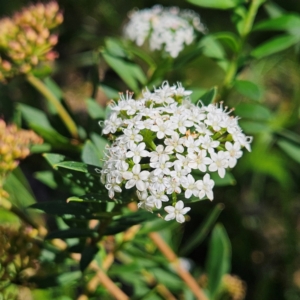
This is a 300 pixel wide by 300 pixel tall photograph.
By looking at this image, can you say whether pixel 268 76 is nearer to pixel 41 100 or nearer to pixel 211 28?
pixel 211 28

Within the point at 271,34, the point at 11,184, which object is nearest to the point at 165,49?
the point at 11,184

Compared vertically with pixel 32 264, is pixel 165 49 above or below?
above

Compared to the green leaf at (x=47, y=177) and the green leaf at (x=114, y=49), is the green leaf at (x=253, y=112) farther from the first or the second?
the green leaf at (x=47, y=177)

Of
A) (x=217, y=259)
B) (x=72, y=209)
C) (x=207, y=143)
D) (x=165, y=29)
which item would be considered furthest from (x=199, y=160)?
(x=217, y=259)

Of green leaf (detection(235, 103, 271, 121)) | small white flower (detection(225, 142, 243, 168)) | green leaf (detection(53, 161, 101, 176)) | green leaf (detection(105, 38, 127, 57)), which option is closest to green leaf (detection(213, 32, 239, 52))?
green leaf (detection(235, 103, 271, 121))

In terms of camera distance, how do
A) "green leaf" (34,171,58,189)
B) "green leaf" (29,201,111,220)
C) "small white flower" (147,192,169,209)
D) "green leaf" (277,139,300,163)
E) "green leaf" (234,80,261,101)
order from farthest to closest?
"green leaf" (277,139,300,163), "green leaf" (34,171,58,189), "green leaf" (234,80,261,101), "green leaf" (29,201,111,220), "small white flower" (147,192,169,209)

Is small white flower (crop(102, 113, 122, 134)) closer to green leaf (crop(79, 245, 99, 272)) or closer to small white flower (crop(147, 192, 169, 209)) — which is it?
small white flower (crop(147, 192, 169, 209))
